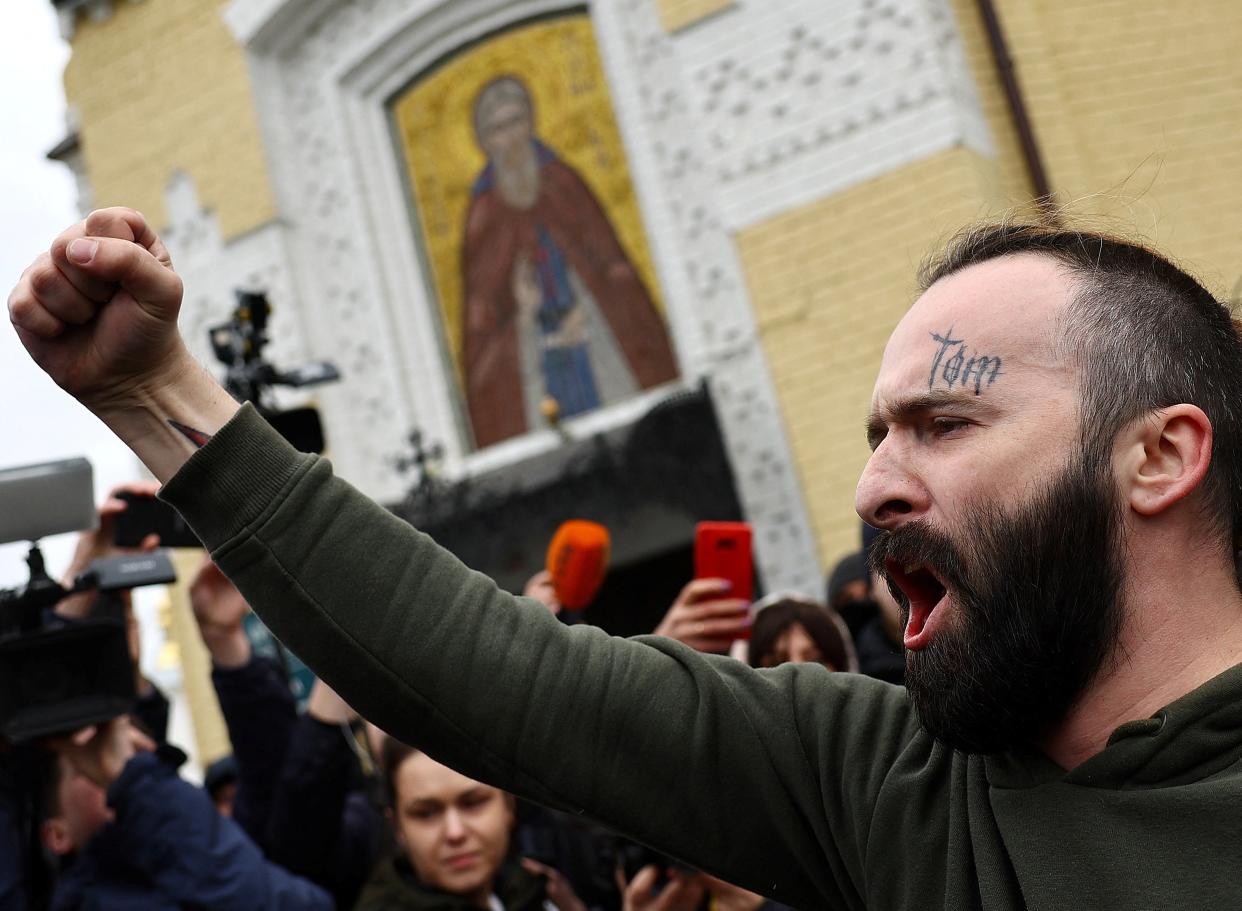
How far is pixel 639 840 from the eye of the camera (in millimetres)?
1675

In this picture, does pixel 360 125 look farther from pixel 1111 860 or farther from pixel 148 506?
pixel 1111 860

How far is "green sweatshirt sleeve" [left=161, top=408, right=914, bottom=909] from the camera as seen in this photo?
1.52 m

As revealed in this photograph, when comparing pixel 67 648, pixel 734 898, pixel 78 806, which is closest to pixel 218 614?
pixel 78 806

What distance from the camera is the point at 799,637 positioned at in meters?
3.84

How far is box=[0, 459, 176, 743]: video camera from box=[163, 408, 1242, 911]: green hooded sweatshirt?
4.24 feet

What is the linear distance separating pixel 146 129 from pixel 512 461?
407 cm

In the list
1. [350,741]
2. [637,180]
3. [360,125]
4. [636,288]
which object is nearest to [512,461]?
[636,288]

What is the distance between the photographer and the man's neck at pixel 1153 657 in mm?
1507

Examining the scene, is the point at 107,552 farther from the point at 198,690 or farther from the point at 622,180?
the point at 198,690

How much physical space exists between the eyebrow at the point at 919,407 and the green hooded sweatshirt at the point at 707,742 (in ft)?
1.10

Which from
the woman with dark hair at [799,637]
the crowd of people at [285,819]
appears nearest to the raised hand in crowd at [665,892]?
the crowd of people at [285,819]

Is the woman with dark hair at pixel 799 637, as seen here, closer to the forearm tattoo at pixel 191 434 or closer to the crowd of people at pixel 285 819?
the crowd of people at pixel 285 819

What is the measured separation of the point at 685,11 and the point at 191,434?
7476 mm

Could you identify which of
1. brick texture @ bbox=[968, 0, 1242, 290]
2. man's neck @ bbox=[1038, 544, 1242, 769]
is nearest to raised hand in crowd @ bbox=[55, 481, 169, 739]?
man's neck @ bbox=[1038, 544, 1242, 769]
